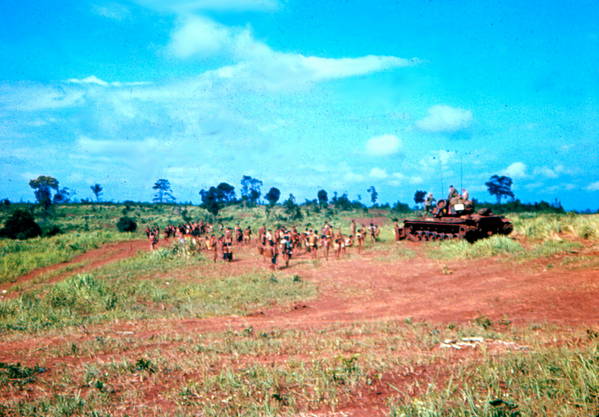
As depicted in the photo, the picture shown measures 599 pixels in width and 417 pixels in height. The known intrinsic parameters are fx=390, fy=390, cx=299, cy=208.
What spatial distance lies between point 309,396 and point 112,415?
83.9 inches

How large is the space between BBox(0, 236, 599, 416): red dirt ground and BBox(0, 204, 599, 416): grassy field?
0.10m

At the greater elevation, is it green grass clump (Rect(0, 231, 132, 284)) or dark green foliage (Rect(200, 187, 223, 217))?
dark green foliage (Rect(200, 187, 223, 217))

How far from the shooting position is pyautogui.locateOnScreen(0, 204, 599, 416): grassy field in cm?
401

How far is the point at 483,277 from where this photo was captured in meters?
13.2

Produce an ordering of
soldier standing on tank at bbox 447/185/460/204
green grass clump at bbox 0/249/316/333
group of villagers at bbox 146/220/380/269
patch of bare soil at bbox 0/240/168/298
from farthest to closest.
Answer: soldier standing on tank at bbox 447/185/460/204 → group of villagers at bbox 146/220/380/269 → patch of bare soil at bbox 0/240/168/298 → green grass clump at bbox 0/249/316/333

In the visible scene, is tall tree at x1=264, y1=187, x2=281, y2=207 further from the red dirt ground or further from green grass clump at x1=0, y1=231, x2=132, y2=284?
the red dirt ground

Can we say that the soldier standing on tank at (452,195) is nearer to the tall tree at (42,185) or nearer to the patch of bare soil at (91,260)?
the patch of bare soil at (91,260)

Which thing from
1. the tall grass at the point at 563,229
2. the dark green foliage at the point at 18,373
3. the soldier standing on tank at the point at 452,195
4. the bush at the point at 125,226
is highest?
the soldier standing on tank at the point at 452,195

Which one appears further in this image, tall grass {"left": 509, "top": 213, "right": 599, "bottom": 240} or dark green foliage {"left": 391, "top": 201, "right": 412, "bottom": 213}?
dark green foliage {"left": 391, "top": 201, "right": 412, "bottom": 213}

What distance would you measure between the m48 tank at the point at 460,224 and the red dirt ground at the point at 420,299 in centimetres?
439

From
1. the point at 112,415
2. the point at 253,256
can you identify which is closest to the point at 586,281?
the point at 112,415

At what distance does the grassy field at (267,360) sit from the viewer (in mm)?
4012

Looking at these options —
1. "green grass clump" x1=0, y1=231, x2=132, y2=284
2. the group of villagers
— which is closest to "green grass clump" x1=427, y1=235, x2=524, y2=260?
the group of villagers

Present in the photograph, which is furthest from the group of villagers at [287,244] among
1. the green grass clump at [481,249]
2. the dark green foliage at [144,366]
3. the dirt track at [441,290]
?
the dark green foliage at [144,366]
